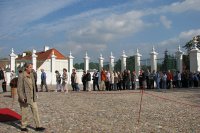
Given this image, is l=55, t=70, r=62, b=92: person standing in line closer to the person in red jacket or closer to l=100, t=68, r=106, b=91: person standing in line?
l=100, t=68, r=106, b=91: person standing in line

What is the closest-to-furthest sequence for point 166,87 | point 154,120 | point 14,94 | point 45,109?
point 154,120 → point 45,109 → point 14,94 → point 166,87

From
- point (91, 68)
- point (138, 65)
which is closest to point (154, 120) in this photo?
point (138, 65)

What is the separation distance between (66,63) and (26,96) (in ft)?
114

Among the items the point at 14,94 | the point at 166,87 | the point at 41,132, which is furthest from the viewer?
the point at 166,87

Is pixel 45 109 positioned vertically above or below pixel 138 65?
below

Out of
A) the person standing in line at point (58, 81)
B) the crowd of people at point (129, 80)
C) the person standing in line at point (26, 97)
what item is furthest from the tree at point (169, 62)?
the person standing in line at point (26, 97)

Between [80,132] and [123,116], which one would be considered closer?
[80,132]

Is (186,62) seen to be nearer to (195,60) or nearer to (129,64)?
(195,60)

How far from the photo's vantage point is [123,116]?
42.9ft

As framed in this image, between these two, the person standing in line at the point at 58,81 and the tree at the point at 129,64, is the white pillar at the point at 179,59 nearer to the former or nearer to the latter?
the tree at the point at 129,64

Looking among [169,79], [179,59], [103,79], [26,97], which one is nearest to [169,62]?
[179,59]

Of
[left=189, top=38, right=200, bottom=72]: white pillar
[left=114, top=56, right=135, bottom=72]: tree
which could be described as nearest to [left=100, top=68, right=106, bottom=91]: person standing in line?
[left=189, top=38, right=200, bottom=72]: white pillar

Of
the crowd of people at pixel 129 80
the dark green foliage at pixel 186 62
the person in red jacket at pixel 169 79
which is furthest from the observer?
the dark green foliage at pixel 186 62

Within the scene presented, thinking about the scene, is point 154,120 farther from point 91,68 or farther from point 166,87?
point 91,68
